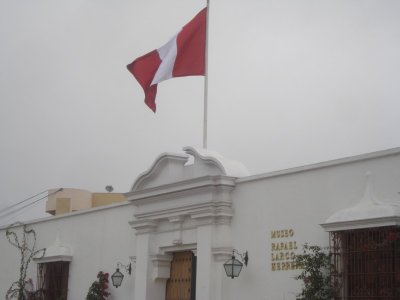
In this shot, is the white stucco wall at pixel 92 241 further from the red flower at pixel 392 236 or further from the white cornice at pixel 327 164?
the red flower at pixel 392 236

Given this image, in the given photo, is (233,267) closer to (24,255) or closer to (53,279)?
(53,279)

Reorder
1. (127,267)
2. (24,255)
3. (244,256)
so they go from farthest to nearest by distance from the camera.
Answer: (24,255), (127,267), (244,256)

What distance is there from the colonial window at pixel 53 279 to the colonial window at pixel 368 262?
28.3 ft

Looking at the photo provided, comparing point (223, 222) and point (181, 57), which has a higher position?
point (181, 57)

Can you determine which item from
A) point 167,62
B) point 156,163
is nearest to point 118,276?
point 156,163

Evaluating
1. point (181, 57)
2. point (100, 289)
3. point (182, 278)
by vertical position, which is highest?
point (181, 57)

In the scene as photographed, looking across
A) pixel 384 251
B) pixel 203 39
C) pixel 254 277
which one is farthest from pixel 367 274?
pixel 203 39

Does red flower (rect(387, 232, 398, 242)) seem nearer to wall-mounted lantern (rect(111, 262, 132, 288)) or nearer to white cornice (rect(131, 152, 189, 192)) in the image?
white cornice (rect(131, 152, 189, 192))

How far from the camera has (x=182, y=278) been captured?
1463 centimetres

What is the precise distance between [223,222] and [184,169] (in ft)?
5.62

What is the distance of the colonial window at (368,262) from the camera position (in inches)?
408

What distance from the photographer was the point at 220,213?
13.4 m

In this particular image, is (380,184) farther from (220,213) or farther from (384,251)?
(220,213)

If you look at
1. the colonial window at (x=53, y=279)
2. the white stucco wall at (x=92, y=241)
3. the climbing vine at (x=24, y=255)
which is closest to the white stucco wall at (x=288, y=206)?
the white stucco wall at (x=92, y=241)
